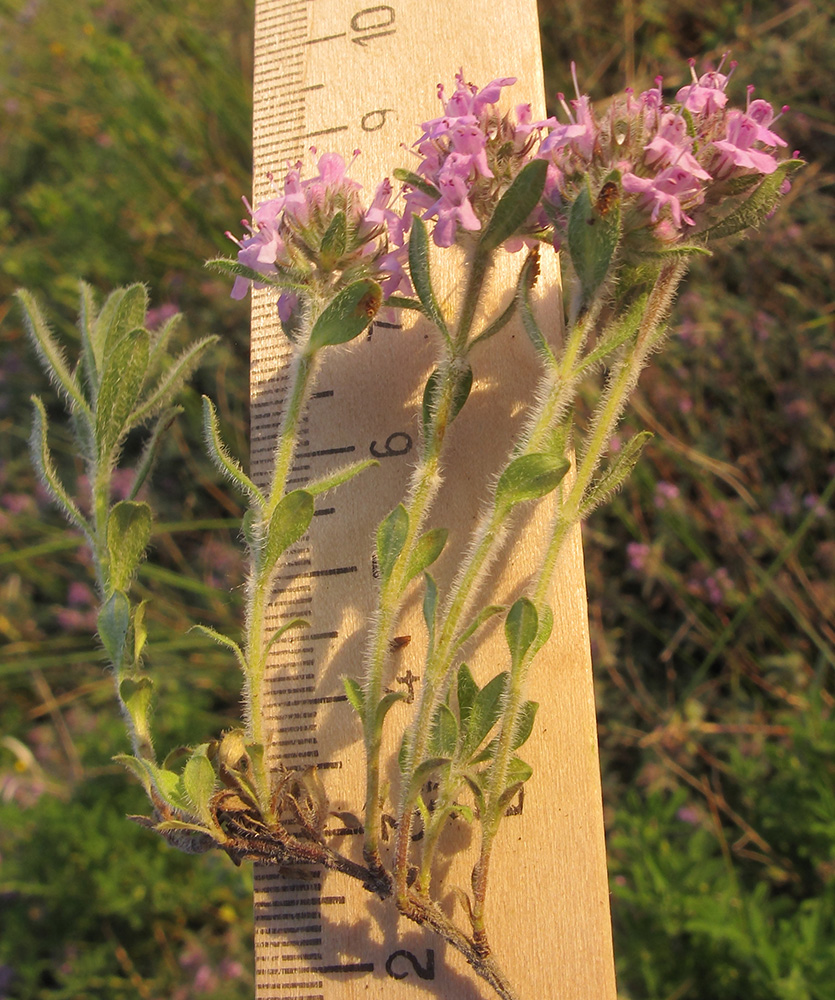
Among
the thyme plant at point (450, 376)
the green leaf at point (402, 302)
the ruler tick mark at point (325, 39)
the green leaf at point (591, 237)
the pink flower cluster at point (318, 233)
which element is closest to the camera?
the green leaf at point (591, 237)

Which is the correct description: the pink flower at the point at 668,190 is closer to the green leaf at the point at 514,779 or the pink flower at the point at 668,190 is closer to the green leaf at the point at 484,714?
the green leaf at the point at 484,714

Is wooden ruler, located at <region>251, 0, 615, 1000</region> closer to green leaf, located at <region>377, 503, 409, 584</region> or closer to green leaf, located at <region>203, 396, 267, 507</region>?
green leaf, located at <region>377, 503, 409, 584</region>

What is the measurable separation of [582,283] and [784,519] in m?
1.92

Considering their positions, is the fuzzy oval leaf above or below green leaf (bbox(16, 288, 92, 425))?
above

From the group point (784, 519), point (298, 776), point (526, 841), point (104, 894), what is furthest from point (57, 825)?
point (784, 519)

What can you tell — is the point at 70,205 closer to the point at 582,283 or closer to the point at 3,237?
the point at 3,237

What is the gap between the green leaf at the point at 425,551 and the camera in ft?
5.83

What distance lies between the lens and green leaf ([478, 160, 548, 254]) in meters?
1.55

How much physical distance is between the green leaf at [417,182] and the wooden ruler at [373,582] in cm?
53

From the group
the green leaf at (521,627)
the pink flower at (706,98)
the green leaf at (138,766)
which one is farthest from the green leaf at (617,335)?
the green leaf at (138,766)

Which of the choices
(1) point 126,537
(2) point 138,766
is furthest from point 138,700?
(1) point 126,537

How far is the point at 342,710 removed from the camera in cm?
208

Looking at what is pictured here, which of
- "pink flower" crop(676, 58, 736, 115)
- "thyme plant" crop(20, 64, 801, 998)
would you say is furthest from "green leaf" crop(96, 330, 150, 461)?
"pink flower" crop(676, 58, 736, 115)

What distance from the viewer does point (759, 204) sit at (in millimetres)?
1686
